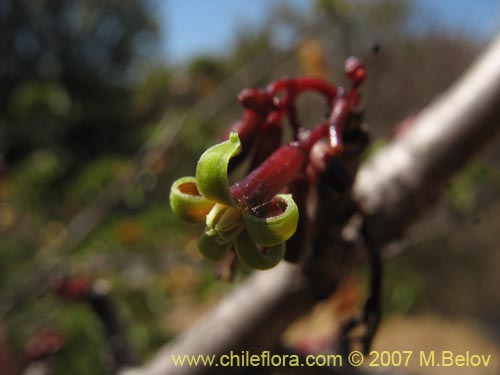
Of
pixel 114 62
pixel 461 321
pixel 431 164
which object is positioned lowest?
pixel 431 164

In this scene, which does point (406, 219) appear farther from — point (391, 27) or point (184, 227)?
point (391, 27)

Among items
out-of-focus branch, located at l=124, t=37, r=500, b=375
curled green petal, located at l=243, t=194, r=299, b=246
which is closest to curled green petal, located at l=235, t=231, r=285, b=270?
curled green petal, located at l=243, t=194, r=299, b=246

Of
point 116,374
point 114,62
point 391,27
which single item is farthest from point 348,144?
point 114,62

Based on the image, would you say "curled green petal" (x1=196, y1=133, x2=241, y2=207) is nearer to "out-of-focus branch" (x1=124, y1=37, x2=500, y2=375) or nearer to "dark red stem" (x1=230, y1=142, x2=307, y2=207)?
"dark red stem" (x1=230, y1=142, x2=307, y2=207)

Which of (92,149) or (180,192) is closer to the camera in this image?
(180,192)

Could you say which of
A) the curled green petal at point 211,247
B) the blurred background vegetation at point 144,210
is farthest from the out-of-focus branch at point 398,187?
the curled green petal at point 211,247

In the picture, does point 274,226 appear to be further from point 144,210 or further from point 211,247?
point 144,210
